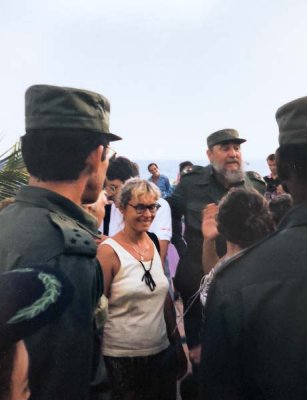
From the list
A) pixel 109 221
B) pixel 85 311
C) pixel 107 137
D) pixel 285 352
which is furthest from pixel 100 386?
pixel 109 221

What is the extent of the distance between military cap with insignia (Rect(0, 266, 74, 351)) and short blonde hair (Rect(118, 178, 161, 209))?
214cm

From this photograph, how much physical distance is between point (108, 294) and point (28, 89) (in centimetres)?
139

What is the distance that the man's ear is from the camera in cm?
157

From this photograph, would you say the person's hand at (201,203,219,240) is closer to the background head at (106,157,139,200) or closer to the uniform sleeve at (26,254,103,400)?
the background head at (106,157,139,200)

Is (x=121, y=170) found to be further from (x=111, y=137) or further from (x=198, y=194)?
(x=111, y=137)

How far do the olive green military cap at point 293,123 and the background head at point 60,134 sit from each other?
605 mm

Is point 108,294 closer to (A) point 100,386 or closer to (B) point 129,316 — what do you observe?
(B) point 129,316

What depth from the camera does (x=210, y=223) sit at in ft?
11.6

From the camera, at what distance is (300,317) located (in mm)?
1217

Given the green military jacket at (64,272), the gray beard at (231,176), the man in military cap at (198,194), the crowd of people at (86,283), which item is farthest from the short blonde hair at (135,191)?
the green military jacket at (64,272)

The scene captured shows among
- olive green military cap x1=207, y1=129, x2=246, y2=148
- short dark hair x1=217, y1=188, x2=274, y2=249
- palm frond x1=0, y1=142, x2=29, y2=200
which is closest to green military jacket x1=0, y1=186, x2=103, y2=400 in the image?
short dark hair x1=217, y1=188, x2=274, y2=249

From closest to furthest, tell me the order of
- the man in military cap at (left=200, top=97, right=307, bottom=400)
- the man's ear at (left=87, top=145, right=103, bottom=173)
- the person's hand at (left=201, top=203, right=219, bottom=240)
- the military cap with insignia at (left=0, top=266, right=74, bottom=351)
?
the military cap with insignia at (left=0, top=266, right=74, bottom=351), the man in military cap at (left=200, top=97, right=307, bottom=400), the man's ear at (left=87, top=145, right=103, bottom=173), the person's hand at (left=201, top=203, right=219, bottom=240)

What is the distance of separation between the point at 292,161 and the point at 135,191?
183cm

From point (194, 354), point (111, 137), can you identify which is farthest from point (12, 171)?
point (111, 137)
